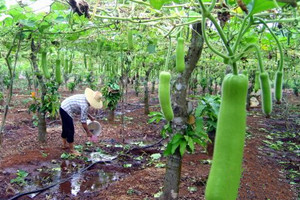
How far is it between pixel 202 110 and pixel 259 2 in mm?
2910

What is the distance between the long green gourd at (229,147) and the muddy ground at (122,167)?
435 centimetres

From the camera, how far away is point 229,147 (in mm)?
970

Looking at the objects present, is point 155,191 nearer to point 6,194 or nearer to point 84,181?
point 84,181

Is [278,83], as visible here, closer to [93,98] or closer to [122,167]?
[122,167]

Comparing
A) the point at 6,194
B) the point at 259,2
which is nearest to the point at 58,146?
the point at 6,194

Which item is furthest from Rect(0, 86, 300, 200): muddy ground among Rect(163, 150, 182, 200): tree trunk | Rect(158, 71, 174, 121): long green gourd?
Rect(158, 71, 174, 121): long green gourd

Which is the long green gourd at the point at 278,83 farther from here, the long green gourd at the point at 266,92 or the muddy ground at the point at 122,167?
the muddy ground at the point at 122,167

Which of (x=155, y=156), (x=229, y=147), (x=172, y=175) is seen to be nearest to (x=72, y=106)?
(x=155, y=156)

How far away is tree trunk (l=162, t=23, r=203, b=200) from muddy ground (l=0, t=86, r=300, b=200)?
167cm

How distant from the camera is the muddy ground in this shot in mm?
5562

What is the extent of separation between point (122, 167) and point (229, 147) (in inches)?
258

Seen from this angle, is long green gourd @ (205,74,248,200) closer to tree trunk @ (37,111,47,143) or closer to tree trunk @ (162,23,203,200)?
tree trunk @ (162,23,203,200)

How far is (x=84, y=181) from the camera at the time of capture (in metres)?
6.39

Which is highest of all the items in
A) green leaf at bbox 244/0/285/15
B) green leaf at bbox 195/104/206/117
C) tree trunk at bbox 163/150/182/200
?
green leaf at bbox 244/0/285/15
